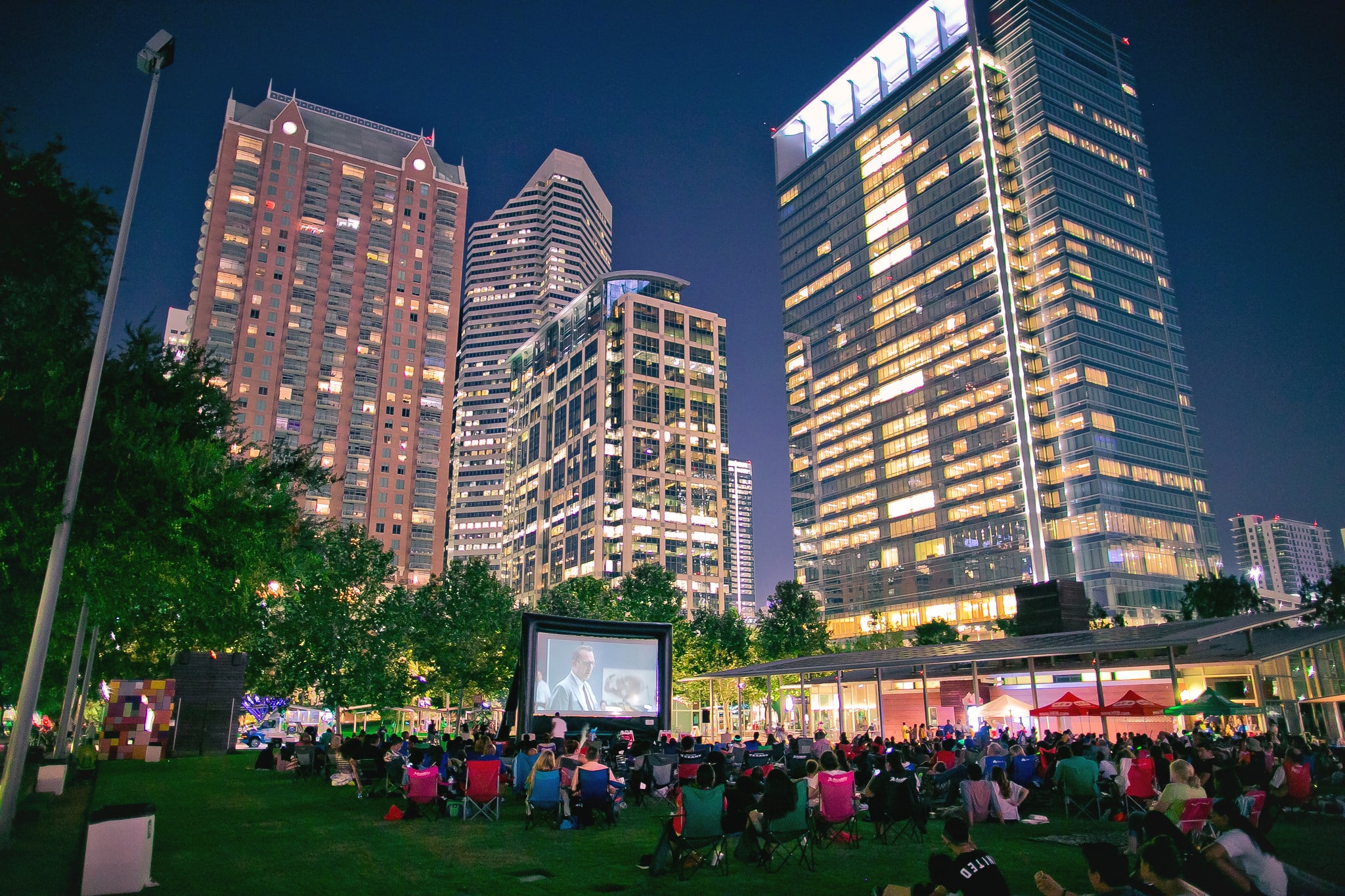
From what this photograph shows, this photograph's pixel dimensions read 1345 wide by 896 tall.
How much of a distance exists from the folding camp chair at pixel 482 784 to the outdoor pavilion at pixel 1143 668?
1707 centimetres

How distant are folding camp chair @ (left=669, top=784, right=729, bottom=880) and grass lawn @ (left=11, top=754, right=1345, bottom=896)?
257 millimetres

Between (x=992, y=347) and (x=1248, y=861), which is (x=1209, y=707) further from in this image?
(x=992, y=347)

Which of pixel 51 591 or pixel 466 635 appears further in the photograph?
pixel 466 635

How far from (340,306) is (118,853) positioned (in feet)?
430

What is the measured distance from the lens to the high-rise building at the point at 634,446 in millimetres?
134625

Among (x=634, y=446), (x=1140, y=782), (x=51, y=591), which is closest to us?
(x=51, y=591)

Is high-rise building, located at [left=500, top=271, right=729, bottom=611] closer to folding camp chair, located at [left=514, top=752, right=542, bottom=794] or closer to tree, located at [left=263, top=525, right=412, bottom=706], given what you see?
tree, located at [left=263, top=525, right=412, bottom=706]

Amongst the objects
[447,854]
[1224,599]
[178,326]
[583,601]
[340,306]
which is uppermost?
[178,326]

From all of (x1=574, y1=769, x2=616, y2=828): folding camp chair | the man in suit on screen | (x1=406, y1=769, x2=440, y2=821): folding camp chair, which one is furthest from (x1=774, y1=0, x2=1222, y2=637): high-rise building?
(x1=406, y1=769, x2=440, y2=821): folding camp chair

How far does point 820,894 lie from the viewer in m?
8.25

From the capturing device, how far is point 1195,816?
29.9 feet

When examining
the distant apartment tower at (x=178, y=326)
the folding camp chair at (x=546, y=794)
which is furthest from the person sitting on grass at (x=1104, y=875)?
the distant apartment tower at (x=178, y=326)

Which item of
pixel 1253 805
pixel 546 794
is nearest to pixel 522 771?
pixel 546 794

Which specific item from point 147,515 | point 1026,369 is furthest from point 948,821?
point 1026,369
